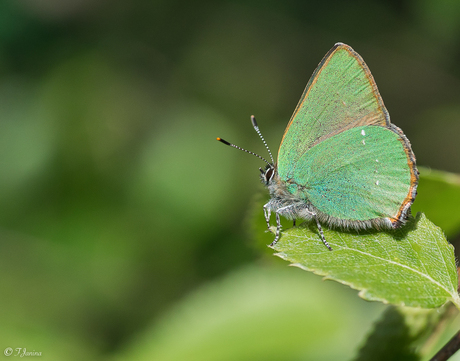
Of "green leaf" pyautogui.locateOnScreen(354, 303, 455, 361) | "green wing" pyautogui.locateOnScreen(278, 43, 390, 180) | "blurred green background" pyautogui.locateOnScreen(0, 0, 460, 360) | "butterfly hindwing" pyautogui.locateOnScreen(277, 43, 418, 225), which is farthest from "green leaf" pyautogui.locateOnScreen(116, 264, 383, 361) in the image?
"green wing" pyautogui.locateOnScreen(278, 43, 390, 180)

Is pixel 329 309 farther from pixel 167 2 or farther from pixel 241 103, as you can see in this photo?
pixel 167 2

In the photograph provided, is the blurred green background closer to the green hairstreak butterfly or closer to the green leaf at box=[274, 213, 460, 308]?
the green hairstreak butterfly

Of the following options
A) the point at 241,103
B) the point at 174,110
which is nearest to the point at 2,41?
the point at 174,110

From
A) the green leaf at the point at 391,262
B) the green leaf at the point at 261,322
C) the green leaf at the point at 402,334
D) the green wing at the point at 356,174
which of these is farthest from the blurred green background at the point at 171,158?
the green leaf at the point at 402,334

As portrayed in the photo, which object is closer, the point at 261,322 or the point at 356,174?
the point at 356,174

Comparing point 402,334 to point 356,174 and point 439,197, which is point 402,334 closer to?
point 439,197

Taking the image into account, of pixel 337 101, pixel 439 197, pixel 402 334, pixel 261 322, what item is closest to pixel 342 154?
pixel 337 101
